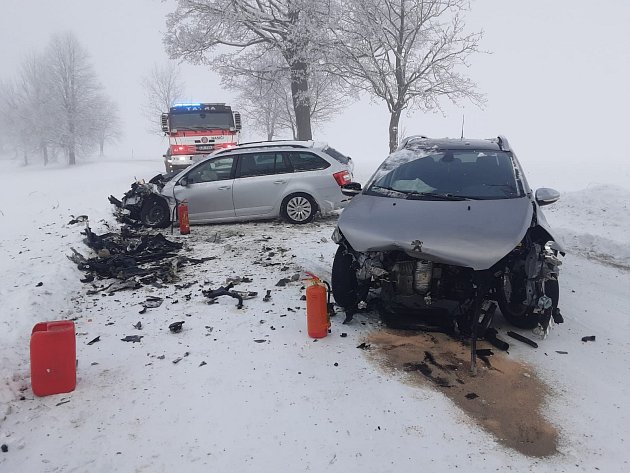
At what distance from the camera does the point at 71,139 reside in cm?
4534

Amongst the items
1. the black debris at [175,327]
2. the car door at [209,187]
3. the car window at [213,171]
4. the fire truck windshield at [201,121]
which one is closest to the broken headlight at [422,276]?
the black debris at [175,327]

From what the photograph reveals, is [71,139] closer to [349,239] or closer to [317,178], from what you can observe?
[317,178]

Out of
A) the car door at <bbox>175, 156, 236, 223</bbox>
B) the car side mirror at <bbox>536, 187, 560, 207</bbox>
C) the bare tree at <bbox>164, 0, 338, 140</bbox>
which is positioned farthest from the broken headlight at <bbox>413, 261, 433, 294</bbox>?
the bare tree at <bbox>164, 0, 338, 140</bbox>

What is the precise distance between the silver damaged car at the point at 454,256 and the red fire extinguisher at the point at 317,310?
1.41 feet

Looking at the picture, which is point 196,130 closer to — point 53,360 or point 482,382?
point 53,360

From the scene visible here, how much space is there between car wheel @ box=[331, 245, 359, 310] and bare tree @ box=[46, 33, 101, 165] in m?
48.5

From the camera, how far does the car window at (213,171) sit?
923cm

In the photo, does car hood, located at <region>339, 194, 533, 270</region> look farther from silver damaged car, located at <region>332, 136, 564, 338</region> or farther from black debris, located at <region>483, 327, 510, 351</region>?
black debris, located at <region>483, 327, 510, 351</region>

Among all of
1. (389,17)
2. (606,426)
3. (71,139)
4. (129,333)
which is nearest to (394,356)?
(606,426)

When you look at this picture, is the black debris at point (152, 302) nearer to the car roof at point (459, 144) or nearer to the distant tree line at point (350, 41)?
the car roof at point (459, 144)

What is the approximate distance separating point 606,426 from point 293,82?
→ 1764 centimetres

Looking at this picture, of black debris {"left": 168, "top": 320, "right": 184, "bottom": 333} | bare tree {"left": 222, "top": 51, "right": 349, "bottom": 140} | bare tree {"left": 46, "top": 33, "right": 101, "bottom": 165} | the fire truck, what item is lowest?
black debris {"left": 168, "top": 320, "right": 184, "bottom": 333}

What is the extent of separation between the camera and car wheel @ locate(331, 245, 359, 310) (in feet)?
15.8

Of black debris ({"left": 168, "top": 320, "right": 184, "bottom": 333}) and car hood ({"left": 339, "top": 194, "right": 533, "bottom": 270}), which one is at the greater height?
car hood ({"left": 339, "top": 194, "right": 533, "bottom": 270})
